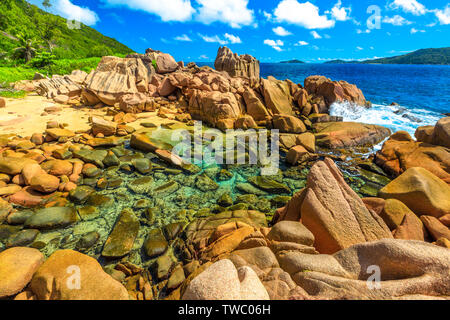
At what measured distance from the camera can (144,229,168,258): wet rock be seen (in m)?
5.02

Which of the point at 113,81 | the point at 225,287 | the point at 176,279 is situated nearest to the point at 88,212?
Answer: the point at 176,279

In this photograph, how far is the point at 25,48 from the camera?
104 ft

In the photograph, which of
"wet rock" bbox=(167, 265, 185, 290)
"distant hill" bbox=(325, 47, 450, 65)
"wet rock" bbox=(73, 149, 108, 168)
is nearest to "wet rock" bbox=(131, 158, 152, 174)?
"wet rock" bbox=(73, 149, 108, 168)

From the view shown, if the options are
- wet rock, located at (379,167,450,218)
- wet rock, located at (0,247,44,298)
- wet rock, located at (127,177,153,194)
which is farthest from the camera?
wet rock, located at (127,177,153,194)

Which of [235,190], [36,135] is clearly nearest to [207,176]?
[235,190]

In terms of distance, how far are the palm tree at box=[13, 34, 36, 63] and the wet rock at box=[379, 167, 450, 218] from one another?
48.4m

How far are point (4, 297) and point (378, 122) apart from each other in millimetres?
25264

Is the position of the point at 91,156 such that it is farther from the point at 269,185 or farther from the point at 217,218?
the point at 269,185

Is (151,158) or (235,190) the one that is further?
(151,158)

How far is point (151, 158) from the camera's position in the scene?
984 centimetres

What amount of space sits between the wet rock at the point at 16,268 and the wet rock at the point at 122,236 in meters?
1.32

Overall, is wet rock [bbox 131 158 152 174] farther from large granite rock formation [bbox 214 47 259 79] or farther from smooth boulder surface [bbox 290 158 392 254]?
large granite rock formation [bbox 214 47 259 79]
